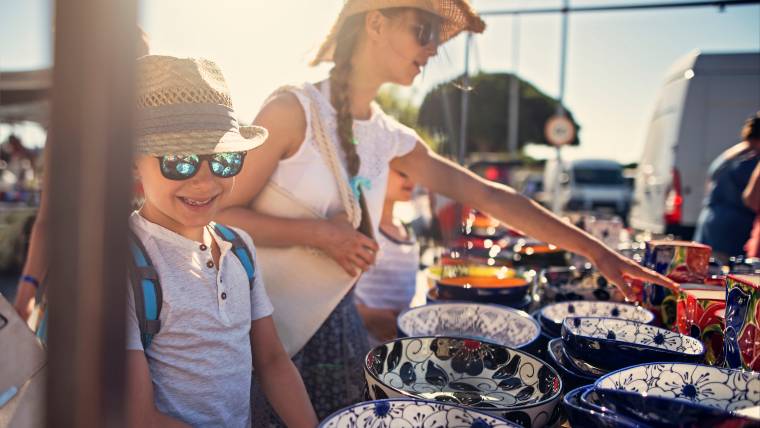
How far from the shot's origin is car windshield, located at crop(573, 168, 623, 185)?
1400 cm

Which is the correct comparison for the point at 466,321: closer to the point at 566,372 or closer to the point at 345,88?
the point at 566,372

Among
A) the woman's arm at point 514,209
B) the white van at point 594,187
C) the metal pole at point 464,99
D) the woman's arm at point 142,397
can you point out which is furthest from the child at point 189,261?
the white van at point 594,187

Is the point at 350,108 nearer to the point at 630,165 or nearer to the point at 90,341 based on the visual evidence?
the point at 90,341

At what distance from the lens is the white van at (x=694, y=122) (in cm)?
556

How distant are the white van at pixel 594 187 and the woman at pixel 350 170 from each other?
491 inches

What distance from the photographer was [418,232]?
462 centimetres

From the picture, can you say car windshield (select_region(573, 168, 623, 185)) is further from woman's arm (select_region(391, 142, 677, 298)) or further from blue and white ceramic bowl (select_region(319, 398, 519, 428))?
blue and white ceramic bowl (select_region(319, 398, 519, 428))

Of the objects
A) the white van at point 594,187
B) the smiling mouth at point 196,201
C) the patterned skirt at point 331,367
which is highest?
the smiling mouth at point 196,201

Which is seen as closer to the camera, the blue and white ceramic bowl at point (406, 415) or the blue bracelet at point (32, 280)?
the blue bracelet at point (32, 280)

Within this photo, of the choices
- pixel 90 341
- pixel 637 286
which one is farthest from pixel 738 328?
pixel 90 341

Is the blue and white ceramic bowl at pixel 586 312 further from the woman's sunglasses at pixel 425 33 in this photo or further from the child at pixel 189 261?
the woman's sunglasses at pixel 425 33

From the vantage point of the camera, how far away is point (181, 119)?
1.01 meters

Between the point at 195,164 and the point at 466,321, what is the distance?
779 millimetres

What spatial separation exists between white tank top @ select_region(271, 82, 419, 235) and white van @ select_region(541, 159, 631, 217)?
12555 mm
